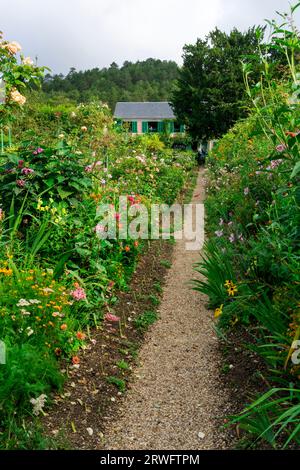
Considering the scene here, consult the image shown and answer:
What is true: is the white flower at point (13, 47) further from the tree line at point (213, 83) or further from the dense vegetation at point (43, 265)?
the tree line at point (213, 83)

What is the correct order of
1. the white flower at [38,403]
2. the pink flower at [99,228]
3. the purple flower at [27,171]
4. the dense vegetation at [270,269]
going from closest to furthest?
the dense vegetation at [270,269], the white flower at [38,403], the pink flower at [99,228], the purple flower at [27,171]

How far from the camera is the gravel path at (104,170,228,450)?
3.13 metres

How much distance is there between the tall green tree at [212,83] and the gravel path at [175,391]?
22020 millimetres

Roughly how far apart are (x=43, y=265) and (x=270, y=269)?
2057mm

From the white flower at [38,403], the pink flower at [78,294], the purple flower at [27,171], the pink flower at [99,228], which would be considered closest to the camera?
the white flower at [38,403]

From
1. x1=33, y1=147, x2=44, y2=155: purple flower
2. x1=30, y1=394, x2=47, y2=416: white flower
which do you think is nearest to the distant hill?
x1=33, y1=147, x2=44, y2=155: purple flower

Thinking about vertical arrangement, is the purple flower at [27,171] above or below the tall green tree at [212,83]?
below

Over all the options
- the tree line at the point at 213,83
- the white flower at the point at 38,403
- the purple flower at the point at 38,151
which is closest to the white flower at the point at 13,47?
the purple flower at the point at 38,151

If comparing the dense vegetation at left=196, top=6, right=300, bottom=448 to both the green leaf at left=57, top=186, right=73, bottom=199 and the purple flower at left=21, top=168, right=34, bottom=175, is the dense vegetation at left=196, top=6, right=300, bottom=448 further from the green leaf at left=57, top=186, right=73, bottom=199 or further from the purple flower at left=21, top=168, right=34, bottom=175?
the purple flower at left=21, top=168, right=34, bottom=175

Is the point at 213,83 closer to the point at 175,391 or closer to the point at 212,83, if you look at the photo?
the point at 212,83

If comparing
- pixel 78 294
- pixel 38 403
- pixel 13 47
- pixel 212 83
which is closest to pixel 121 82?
pixel 212 83

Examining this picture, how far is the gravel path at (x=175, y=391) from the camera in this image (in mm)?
3129

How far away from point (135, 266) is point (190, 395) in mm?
2664

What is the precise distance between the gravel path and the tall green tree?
22.0 metres
